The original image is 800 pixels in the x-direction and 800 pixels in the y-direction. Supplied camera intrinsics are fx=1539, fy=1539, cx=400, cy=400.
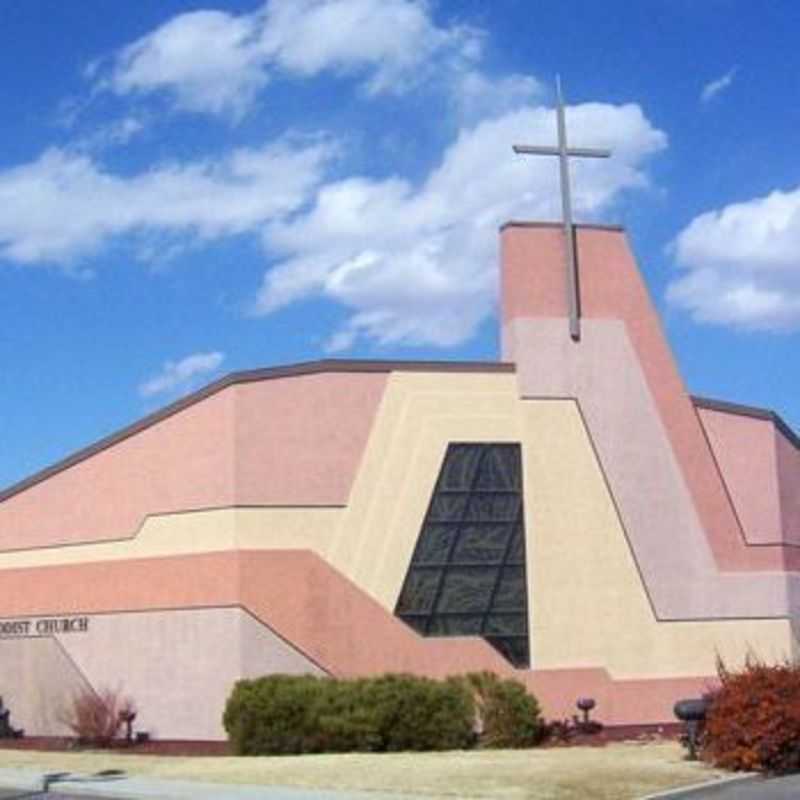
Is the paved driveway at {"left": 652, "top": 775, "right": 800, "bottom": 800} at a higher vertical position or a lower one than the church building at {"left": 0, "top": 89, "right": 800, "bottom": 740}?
lower

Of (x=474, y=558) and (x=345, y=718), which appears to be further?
(x=474, y=558)

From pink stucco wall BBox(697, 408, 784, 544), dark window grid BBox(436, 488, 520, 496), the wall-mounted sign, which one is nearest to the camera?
dark window grid BBox(436, 488, 520, 496)

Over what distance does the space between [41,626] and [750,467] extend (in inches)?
628

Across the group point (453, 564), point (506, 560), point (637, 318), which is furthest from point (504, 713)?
point (637, 318)

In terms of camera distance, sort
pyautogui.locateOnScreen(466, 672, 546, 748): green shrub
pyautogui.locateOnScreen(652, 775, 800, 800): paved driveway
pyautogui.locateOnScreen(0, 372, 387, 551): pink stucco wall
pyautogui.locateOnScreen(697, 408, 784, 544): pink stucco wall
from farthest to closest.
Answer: pyautogui.locateOnScreen(697, 408, 784, 544): pink stucco wall → pyautogui.locateOnScreen(0, 372, 387, 551): pink stucco wall → pyautogui.locateOnScreen(466, 672, 546, 748): green shrub → pyautogui.locateOnScreen(652, 775, 800, 800): paved driveway

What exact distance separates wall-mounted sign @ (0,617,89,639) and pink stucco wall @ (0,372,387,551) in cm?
206

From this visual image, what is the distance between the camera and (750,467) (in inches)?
1339

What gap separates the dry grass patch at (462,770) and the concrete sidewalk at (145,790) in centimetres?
55

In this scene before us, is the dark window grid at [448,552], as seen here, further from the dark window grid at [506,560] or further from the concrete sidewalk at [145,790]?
the concrete sidewalk at [145,790]

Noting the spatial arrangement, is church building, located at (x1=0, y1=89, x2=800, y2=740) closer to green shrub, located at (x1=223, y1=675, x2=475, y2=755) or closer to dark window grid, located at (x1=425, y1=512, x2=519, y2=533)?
dark window grid, located at (x1=425, y1=512, x2=519, y2=533)

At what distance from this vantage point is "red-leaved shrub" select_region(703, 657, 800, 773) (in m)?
21.4

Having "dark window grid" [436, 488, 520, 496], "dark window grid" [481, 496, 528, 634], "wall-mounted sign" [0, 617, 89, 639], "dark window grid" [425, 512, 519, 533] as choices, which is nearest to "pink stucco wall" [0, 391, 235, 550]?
"wall-mounted sign" [0, 617, 89, 639]

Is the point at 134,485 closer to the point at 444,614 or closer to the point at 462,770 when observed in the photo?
the point at 444,614

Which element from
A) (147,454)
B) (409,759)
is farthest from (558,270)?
(409,759)
